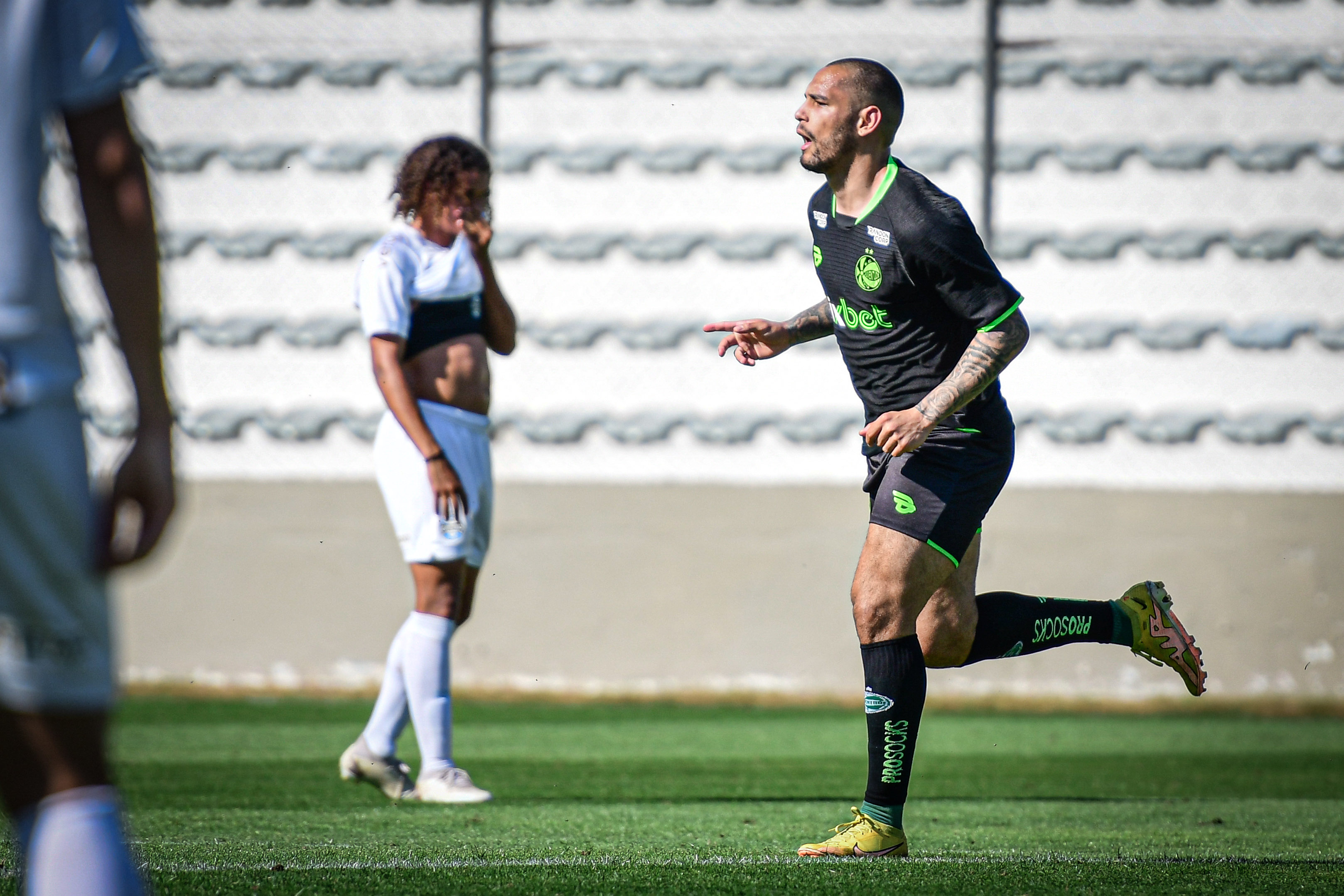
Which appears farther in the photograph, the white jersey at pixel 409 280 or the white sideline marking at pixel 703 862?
the white jersey at pixel 409 280

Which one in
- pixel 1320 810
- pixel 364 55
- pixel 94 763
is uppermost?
pixel 364 55

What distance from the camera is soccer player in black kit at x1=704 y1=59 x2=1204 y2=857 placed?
12.6 ft

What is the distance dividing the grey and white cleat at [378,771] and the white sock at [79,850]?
3447mm

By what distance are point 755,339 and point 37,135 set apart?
302cm

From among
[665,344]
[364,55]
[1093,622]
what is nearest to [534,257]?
[665,344]

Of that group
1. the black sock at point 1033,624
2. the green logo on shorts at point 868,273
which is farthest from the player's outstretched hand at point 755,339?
the black sock at point 1033,624

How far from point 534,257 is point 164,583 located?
3.23m

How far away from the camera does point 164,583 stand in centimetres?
986

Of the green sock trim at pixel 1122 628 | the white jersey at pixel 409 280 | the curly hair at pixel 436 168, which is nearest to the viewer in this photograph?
the green sock trim at pixel 1122 628

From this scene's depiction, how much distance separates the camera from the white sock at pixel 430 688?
5.09 metres

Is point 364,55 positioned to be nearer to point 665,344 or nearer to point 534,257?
point 534,257

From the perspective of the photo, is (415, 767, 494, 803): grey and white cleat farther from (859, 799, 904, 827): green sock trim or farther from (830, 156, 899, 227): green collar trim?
(830, 156, 899, 227): green collar trim

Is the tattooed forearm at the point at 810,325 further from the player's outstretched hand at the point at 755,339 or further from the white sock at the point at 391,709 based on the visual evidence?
the white sock at the point at 391,709

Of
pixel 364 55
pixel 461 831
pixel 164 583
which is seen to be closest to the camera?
pixel 461 831
